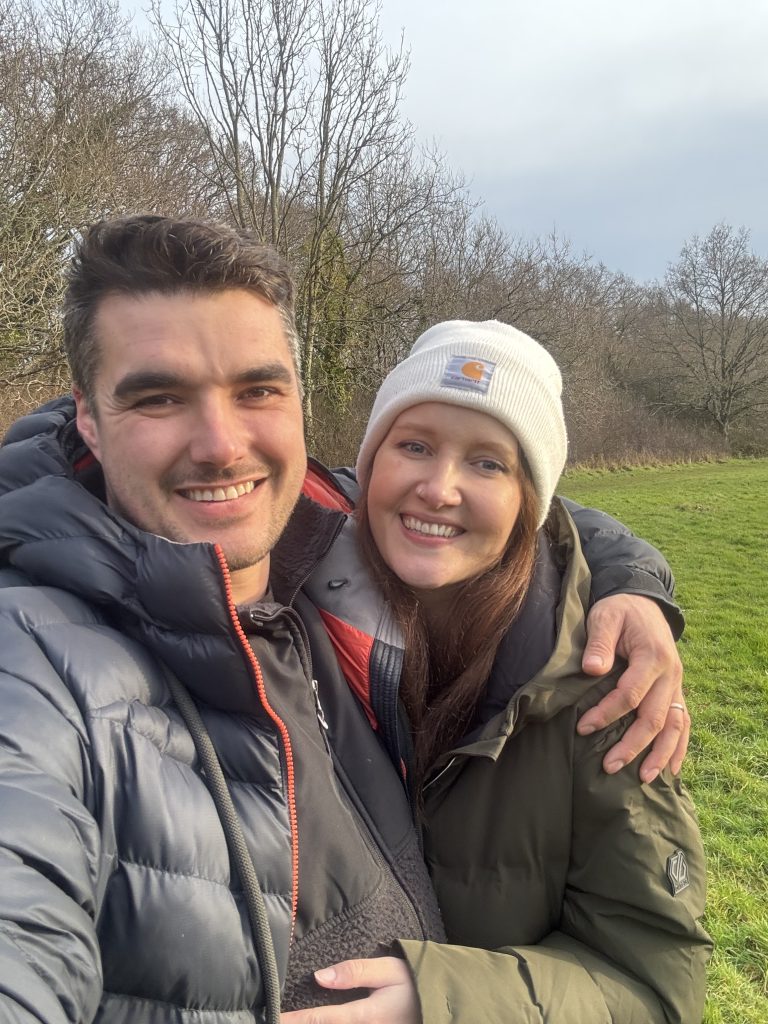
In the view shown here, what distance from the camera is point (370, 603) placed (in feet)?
6.46

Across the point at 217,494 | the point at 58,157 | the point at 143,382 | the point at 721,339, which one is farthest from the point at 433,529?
the point at 721,339

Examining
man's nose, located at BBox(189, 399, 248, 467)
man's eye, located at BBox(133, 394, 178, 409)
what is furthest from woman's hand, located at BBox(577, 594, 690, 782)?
man's eye, located at BBox(133, 394, 178, 409)

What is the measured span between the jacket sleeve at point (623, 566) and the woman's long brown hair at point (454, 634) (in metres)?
0.29

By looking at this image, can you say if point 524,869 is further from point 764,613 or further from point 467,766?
point 764,613

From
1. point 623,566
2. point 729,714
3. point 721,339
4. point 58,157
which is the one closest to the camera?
point 623,566

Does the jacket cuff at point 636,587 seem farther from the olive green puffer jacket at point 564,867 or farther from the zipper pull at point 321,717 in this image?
the zipper pull at point 321,717

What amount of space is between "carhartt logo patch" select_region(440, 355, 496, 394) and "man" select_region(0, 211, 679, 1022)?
18.0 inches

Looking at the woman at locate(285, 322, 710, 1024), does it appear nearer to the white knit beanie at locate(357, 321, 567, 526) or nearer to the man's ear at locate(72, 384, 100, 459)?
the white knit beanie at locate(357, 321, 567, 526)

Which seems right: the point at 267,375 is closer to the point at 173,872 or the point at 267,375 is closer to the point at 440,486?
the point at 440,486

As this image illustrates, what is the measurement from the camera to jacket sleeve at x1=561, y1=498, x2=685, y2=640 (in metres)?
2.14

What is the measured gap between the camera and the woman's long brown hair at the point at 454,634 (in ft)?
6.18

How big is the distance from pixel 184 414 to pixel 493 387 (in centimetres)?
87

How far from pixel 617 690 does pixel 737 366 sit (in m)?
42.2

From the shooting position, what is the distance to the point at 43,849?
3.38 ft
